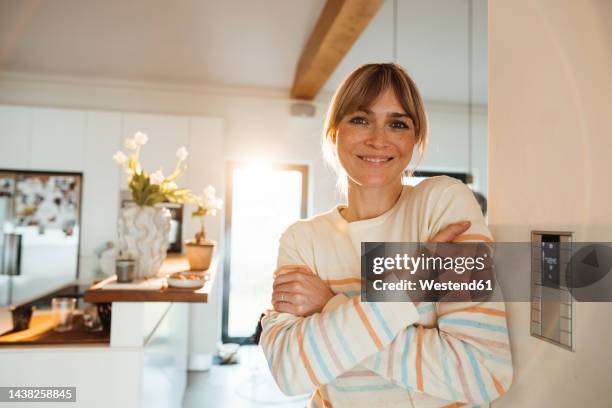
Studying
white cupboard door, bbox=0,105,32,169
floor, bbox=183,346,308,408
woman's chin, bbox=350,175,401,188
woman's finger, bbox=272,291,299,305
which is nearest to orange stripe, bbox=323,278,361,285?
woman's finger, bbox=272,291,299,305

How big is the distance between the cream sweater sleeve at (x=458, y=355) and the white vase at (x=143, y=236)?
143cm

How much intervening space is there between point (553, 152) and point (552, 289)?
0.20 meters

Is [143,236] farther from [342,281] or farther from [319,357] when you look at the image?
[319,357]

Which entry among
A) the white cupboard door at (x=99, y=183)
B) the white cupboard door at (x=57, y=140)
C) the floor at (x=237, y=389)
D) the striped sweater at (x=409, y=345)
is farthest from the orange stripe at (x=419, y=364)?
the white cupboard door at (x=57, y=140)

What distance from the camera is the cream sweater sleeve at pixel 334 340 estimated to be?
0.68 metres

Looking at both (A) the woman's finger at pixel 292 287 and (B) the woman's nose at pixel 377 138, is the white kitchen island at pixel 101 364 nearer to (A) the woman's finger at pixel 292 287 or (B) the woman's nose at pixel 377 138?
(A) the woman's finger at pixel 292 287

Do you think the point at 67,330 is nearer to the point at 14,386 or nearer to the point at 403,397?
the point at 14,386

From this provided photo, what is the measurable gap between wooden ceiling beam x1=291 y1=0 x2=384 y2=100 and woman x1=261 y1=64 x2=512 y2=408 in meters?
A: 1.33

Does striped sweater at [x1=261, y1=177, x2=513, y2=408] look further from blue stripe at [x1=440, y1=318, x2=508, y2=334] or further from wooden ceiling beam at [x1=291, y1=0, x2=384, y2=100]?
wooden ceiling beam at [x1=291, y1=0, x2=384, y2=100]

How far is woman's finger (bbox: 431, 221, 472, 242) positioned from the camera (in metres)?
0.69

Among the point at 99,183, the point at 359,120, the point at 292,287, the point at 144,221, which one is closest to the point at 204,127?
the point at 99,183

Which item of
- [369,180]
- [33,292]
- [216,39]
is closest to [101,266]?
[33,292]

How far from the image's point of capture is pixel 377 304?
0.68 m

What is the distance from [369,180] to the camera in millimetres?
881
